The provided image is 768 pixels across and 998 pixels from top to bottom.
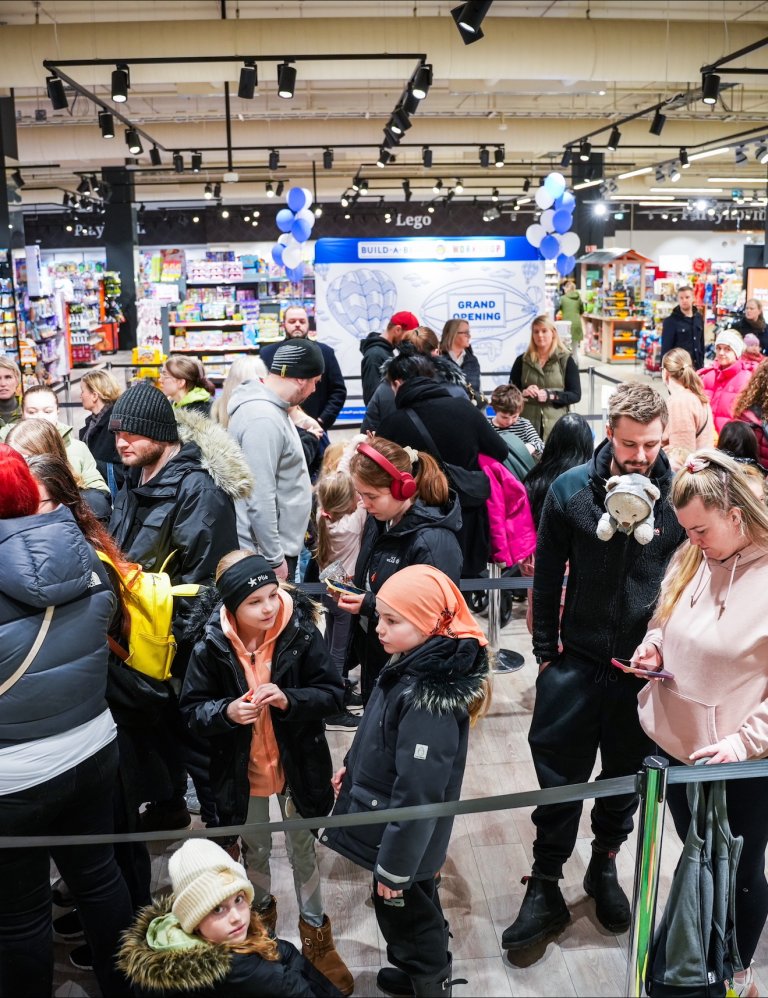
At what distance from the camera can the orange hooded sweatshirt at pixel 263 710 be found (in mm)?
2580

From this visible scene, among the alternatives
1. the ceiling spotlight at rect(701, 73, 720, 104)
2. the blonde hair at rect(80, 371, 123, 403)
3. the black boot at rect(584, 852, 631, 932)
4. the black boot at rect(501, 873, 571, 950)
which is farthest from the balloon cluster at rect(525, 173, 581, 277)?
the black boot at rect(501, 873, 571, 950)

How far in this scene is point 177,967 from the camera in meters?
1.97

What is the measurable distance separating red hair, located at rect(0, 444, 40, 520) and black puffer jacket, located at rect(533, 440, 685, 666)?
1429mm

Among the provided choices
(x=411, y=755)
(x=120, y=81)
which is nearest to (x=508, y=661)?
(x=411, y=755)

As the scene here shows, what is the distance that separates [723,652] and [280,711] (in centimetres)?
116

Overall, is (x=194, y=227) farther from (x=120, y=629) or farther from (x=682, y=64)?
(x=120, y=629)

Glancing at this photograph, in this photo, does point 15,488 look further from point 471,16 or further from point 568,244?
point 568,244

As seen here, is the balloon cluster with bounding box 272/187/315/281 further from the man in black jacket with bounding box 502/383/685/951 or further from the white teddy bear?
the white teddy bear

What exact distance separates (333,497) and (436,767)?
1.91 m

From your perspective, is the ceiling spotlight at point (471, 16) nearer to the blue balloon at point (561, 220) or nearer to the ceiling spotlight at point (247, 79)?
the ceiling spotlight at point (247, 79)

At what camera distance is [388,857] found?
2.29 m

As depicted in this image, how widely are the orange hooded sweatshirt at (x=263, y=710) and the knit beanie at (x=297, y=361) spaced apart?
4.65 feet

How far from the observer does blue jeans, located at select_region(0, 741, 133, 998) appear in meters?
2.25

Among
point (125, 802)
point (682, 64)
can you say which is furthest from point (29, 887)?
point (682, 64)
